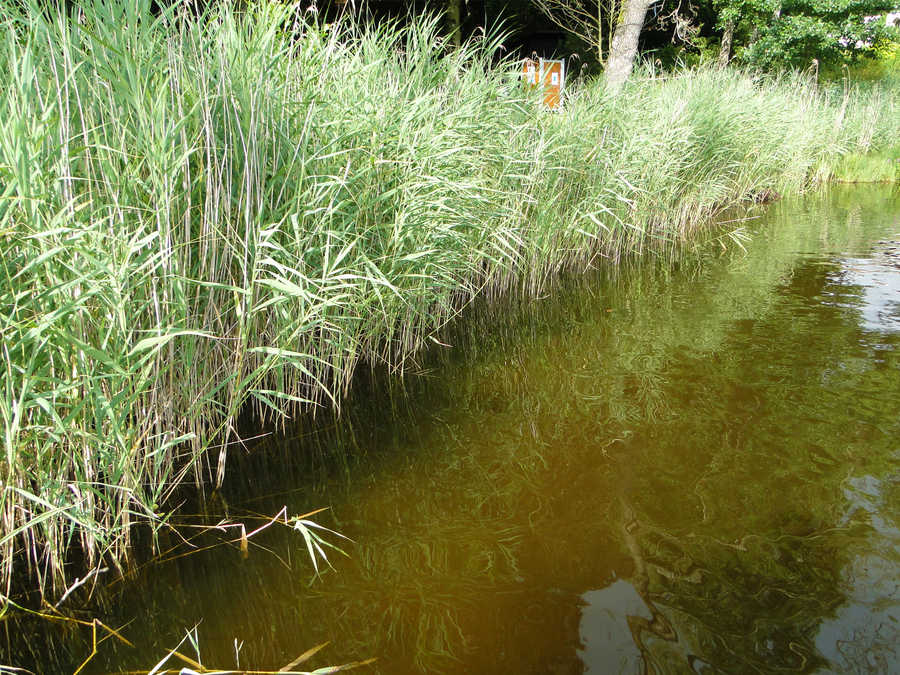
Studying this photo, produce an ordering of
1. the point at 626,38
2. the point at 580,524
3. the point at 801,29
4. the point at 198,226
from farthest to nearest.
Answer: the point at 801,29 → the point at 626,38 → the point at 198,226 → the point at 580,524

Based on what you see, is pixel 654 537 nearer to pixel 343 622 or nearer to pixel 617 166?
pixel 343 622

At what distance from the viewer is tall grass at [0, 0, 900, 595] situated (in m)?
1.76

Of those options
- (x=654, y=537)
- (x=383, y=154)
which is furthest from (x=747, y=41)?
(x=654, y=537)

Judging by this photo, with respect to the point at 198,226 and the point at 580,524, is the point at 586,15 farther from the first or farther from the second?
the point at 580,524

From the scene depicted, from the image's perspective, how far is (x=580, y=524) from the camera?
7.09ft

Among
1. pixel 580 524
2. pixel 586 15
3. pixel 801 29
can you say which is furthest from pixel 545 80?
pixel 801 29

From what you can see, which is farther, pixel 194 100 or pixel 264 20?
pixel 264 20

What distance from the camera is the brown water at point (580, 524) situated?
1672 mm

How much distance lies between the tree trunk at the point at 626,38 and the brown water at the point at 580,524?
6321mm

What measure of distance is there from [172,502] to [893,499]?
258 cm

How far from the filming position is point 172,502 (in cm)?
231

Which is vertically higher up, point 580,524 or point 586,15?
point 586,15

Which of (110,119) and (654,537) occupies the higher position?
(110,119)

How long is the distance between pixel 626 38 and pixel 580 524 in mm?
8484
